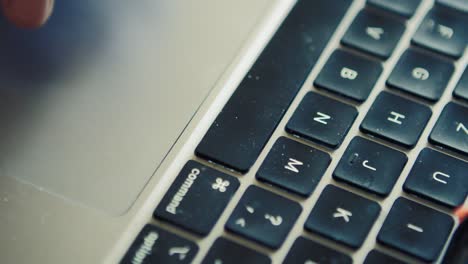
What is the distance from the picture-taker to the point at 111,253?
346mm

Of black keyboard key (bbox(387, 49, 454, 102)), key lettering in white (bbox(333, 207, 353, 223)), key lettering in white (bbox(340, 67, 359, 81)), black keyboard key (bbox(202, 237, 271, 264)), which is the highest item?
black keyboard key (bbox(387, 49, 454, 102))

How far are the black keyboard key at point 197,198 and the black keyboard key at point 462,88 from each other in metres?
0.14

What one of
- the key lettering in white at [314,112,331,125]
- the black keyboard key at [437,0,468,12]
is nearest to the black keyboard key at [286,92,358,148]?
the key lettering in white at [314,112,331,125]

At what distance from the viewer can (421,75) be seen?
42 cm

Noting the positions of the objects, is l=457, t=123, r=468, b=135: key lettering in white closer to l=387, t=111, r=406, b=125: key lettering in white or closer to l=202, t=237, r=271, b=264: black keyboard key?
l=387, t=111, r=406, b=125: key lettering in white

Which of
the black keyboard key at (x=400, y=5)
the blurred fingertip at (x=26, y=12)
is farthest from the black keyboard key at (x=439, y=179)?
the blurred fingertip at (x=26, y=12)

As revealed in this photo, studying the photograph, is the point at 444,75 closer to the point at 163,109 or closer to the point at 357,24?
the point at 357,24

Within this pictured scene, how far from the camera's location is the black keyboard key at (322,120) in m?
0.38

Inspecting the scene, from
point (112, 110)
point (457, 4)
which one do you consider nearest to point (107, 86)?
point (112, 110)

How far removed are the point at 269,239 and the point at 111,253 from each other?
79 mm

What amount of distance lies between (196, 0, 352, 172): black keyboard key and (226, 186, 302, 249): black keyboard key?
0.02 m

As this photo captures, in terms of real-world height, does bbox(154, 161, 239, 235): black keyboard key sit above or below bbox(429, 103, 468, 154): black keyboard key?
below

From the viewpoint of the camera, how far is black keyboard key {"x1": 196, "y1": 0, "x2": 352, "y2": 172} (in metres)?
0.38

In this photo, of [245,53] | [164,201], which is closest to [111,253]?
[164,201]
